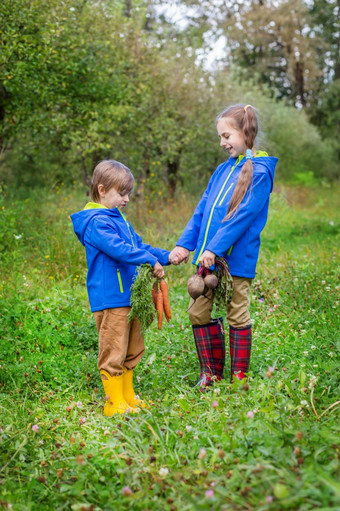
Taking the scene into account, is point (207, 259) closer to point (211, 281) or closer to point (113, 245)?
point (211, 281)

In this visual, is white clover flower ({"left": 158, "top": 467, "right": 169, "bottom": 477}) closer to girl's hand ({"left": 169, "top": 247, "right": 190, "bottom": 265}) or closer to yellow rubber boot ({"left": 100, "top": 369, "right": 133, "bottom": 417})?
yellow rubber boot ({"left": 100, "top": 369, "right": 133, "bottom": 417})

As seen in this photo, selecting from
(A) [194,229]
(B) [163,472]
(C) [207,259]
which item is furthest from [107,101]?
(B) [163,472]

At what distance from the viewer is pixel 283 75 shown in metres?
30.8

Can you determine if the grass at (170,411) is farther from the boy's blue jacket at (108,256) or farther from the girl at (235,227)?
the boy's blue jacket at (108,256)

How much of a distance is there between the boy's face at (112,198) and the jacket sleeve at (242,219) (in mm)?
655

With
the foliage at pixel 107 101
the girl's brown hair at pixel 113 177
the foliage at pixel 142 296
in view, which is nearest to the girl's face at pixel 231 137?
the girl's brown hair at pixel 113 177

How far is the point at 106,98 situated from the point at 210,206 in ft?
24.1

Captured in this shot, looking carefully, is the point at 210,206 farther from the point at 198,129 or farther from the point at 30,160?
the point at 30,160

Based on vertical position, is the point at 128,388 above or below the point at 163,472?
below

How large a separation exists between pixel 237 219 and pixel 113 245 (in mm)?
820

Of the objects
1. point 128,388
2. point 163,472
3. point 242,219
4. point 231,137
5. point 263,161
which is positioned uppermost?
point 231,137

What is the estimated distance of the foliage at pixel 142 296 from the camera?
3.46 meters

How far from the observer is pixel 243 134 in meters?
3.71

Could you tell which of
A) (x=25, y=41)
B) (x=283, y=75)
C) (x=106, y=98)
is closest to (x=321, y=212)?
(x=106, y=98)
